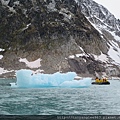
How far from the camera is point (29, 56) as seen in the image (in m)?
194

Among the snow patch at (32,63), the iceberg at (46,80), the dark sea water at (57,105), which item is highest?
the snow patch at (32,63)

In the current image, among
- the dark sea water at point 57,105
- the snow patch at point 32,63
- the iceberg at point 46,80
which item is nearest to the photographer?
the dark sea water at point 57,105

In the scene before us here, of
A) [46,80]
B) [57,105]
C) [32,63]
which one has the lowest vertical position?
[57,105]

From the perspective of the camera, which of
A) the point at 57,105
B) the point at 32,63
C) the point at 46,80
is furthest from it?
the point at 32,63

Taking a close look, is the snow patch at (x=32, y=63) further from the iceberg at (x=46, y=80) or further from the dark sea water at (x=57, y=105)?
the dark sea water at (x=57, y=105)

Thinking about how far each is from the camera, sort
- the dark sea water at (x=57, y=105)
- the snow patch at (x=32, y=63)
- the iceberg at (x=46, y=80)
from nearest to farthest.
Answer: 1. the dark sea water at (x=57, y=105)
2. the iceberg at (x=46, y=80)
3. the snow patch at (x=32, y=63)

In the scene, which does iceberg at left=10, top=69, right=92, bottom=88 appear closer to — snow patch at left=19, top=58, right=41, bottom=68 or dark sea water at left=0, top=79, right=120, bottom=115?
dark sea water at left=0, top=79, right=120, bottom=115

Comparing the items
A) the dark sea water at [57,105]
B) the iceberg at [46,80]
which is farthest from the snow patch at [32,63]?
the dark sea water at [57,105]

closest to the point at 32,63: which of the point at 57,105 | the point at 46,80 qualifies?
the point at 46,80

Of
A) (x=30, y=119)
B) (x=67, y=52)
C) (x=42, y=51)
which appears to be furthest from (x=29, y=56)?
(x=30, y=119)

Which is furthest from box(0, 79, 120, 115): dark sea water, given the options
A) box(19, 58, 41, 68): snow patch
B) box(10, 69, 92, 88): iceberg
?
box(19, 58, 41, 68): snow patch

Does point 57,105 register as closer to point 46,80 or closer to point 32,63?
point 46,80

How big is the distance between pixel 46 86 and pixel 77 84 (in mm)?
7705

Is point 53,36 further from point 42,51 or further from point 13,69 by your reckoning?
point 13,69
